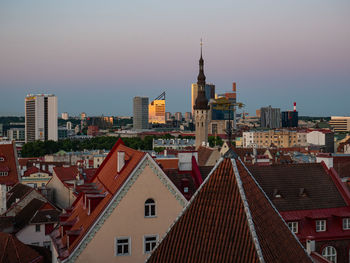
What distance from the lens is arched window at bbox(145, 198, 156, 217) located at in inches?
883

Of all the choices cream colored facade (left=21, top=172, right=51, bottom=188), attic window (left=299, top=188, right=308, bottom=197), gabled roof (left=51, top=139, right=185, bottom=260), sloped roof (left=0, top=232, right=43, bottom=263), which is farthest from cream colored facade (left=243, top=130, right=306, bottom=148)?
gabled roof (left=51, top=139, right=185, bottom=260)

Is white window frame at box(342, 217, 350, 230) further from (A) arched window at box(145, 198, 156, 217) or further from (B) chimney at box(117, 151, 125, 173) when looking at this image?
(B) chimney at box(117, 151, 125, 173)

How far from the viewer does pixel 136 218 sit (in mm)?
22125

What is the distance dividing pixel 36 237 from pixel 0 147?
72.2 feet

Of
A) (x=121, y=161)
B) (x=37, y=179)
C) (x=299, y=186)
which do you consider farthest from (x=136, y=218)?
(x=37, y=179)

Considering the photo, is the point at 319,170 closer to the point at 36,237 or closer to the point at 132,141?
the point at 36,237

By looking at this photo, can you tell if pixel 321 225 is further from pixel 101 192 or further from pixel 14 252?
pixel 14 252

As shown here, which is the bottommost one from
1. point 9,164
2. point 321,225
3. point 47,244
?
point 47,244

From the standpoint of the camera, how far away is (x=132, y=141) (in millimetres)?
195875

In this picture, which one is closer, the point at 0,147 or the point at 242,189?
the point at 242,189

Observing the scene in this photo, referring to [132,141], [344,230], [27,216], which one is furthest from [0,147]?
[132,141]

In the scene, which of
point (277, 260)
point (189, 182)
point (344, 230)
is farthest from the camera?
point (344, 230)

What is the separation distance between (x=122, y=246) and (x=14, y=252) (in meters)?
11.3

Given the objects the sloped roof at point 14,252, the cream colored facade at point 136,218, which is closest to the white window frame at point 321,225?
the cream colored facade at point 136,218
